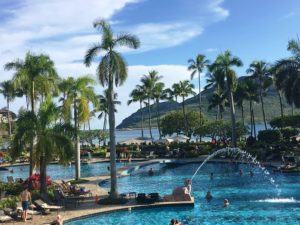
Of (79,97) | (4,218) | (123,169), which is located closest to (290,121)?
(123,169)

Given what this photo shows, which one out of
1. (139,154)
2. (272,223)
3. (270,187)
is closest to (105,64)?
(272,223)

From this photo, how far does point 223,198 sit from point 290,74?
1076 inches

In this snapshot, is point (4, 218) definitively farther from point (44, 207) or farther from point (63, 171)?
point (63, 171)

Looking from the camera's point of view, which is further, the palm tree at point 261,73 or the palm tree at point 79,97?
the palm tree at point 261,73

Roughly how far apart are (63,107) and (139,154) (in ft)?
90.9

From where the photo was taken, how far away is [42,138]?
2591 cm

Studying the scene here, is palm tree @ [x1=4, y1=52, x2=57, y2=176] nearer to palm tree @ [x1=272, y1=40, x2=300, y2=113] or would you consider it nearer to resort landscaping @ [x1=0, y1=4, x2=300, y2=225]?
resort landscaping @ [x1=0, y1=4, x2=300, y2=225]

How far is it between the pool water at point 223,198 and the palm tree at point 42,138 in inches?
194

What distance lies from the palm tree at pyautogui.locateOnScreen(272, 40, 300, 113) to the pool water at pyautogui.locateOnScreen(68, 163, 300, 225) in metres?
11.6

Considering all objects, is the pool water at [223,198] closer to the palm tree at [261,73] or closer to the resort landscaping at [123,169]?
the resort landscaping at [123,169]

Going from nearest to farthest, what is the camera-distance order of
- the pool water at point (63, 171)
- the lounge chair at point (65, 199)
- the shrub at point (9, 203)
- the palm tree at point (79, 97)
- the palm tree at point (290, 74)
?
the shrub at point (9, 203) → the lounge chair at point (65, 199) → the palm tree at point (79, 97) → the pool water at point (63, 171) → the palm tree at point (290, 74)

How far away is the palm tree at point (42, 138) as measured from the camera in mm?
26047

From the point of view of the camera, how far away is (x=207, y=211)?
24.8m

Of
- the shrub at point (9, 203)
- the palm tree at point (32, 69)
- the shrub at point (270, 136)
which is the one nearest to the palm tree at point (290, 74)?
the shrub at point (270, 136)
